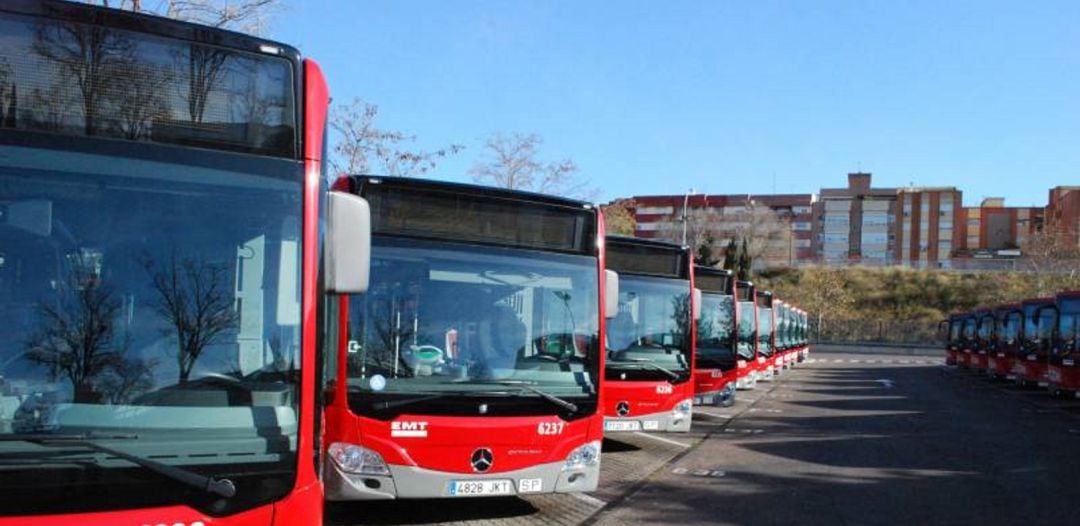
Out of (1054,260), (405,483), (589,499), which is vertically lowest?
(589,499)

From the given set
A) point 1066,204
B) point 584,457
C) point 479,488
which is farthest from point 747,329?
point 1066,204

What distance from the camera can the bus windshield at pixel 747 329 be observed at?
2495 centimetres

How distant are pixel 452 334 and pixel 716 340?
42.0ft

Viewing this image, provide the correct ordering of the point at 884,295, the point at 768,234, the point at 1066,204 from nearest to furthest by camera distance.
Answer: the point at 884,295
the point at 768,234
the point at 1066,204

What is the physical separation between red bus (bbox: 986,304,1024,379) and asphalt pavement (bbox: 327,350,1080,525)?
Result: 36.8 ft

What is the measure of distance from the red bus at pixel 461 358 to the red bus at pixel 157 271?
2.92m

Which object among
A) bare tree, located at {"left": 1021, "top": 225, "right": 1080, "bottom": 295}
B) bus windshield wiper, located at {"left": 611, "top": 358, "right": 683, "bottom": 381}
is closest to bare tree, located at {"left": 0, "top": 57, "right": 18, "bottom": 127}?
bus windshield wiper, located at {"left": 611, "top": 358, "right": 683, "bottom": 381}

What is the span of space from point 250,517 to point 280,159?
5.13ft

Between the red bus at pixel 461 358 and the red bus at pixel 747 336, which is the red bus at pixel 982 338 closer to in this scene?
the red bus at pixel 747 336

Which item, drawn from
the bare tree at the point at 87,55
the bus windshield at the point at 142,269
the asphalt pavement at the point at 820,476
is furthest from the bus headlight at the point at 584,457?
the bare tree at the point at 87,55

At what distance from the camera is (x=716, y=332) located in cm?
1961

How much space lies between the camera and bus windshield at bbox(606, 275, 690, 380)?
12977mm

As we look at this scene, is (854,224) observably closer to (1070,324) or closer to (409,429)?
(1070,324)

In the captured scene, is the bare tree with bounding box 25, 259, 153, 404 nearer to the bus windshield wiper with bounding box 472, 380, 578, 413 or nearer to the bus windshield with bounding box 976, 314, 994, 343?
the bus windshield wiper with bounding box 472, 380, 578, 413
